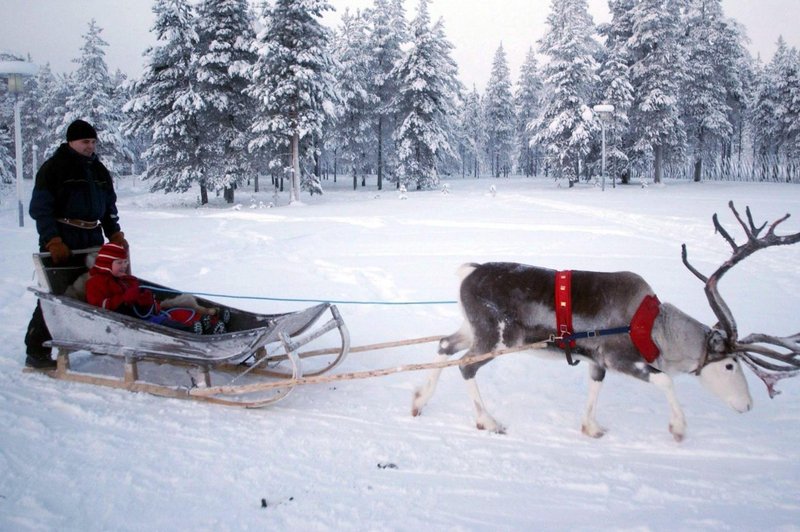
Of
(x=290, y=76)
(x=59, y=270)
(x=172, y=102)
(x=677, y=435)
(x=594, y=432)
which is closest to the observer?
(x=677, y=435)

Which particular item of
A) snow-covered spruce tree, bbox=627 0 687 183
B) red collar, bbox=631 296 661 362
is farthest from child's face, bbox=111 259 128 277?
snow-covered spruce tree, bbox=627 0 687 183

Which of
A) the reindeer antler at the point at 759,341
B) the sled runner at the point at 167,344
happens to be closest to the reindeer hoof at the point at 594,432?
the reindeer antler at the point at 759,341

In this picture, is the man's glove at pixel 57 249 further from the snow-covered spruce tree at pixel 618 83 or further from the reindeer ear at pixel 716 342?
the snow-covered spruce tree at pixel 618 83

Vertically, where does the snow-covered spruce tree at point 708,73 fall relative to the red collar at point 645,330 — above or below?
above

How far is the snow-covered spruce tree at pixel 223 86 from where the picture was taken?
26266mm

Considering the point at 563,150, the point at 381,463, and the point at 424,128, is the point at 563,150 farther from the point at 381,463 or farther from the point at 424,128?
the point at 381,463

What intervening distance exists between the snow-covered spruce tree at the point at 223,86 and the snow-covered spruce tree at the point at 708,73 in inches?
1191

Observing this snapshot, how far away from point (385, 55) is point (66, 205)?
128 ft

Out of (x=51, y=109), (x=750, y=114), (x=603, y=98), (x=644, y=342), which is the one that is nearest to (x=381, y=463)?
(x=644, y=342)

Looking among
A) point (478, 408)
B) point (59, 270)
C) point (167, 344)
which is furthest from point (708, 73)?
point (59, 270)

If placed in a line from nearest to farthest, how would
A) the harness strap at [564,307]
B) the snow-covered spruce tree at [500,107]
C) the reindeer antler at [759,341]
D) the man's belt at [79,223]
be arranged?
the reindeer antler at [759,341], the harness strap at [564,307], the man's belt at [79,223], the snow-covered spruce tree at [500,107]

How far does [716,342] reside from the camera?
155 inches

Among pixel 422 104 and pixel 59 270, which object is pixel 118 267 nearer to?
pixel 59 270

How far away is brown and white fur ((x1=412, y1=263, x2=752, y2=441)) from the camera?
403 cm
